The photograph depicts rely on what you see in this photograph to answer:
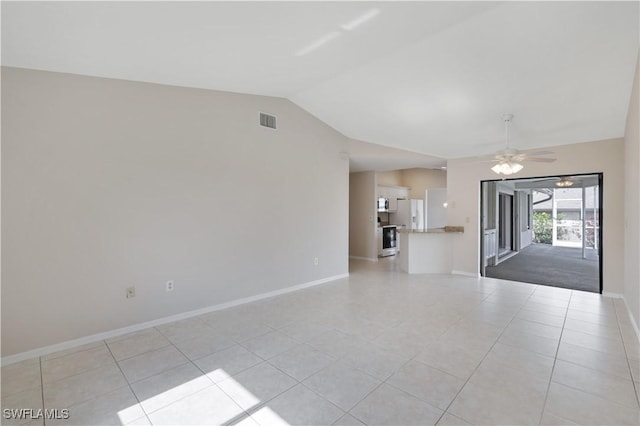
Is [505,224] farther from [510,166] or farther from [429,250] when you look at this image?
[510,166]

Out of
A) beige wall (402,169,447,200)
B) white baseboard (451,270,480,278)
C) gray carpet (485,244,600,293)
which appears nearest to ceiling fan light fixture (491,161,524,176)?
white baseboard (451,270,480,278)

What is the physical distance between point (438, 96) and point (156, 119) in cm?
362

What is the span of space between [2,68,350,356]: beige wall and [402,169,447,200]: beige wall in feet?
18.6

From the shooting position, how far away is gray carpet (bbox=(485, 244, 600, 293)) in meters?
5.54

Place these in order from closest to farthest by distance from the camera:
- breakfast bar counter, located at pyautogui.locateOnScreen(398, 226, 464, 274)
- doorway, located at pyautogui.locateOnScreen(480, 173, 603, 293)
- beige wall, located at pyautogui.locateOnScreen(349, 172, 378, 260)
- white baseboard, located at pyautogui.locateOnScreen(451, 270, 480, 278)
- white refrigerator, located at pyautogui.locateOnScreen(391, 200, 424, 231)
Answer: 1. white baseboard, located at pyautogui.locateOnScreen(451, 270, 480, 278)
2. doorway, located at pyautogui.locateOnScreen(480, 173, 603, 293)
3. breakfast bar counter, located at pyautogui.locateOnScreen(398, 226, 464, 274)
4. beige wall, located at pyautogui.locateOnScreen(349, 172, 378, 260)
5. white refrigerator, located at pyautogui.locateOnScreen(391, 200, 424, 231)

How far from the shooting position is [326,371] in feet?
7.80

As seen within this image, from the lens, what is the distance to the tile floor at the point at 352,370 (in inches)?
74.7

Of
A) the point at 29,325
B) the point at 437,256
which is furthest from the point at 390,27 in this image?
the point at 437,256

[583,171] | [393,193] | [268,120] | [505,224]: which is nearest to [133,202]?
[268,120]

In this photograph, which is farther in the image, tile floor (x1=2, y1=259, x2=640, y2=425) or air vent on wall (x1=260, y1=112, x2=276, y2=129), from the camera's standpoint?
air vent on wall (x1=260, y1=112, x2=276, y2=129)

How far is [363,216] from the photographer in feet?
25.9

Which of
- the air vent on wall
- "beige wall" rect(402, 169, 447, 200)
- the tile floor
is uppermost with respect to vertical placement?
the air vent on wall

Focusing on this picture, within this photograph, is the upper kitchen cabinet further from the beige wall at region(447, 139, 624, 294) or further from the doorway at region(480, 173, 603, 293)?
the beige wall at region(447, 139, 624, 294)

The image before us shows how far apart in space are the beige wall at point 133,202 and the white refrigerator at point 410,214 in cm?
506
